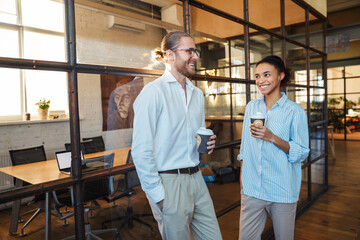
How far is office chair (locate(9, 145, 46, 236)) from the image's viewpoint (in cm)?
111

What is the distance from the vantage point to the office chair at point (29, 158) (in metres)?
1.11

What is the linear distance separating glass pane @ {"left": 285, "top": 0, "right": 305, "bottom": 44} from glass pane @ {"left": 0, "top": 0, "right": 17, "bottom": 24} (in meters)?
3.06

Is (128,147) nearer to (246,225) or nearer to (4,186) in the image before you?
(4,186)

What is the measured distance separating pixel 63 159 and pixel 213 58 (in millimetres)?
1452

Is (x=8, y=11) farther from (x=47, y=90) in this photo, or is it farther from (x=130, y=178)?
(x=130, y=178)

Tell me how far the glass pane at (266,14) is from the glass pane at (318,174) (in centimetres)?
237

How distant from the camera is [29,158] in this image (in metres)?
1.13

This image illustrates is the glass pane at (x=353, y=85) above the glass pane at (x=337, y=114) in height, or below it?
above

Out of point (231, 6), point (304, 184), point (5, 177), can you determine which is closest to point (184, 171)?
point (5, 177)

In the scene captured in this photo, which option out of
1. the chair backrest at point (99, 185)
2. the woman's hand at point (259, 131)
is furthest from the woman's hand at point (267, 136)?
the chair backrest at point (99, 185)

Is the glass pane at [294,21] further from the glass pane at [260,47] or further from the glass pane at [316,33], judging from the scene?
the glass pane at [260,47]

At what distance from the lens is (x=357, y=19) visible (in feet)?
36.4

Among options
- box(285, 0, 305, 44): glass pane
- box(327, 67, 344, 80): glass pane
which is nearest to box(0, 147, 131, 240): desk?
box(285, 0, 305, 44): glass pane

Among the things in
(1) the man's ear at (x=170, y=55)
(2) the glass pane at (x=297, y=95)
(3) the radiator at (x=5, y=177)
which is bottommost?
(3) the radiator at (x=5, y=177)
